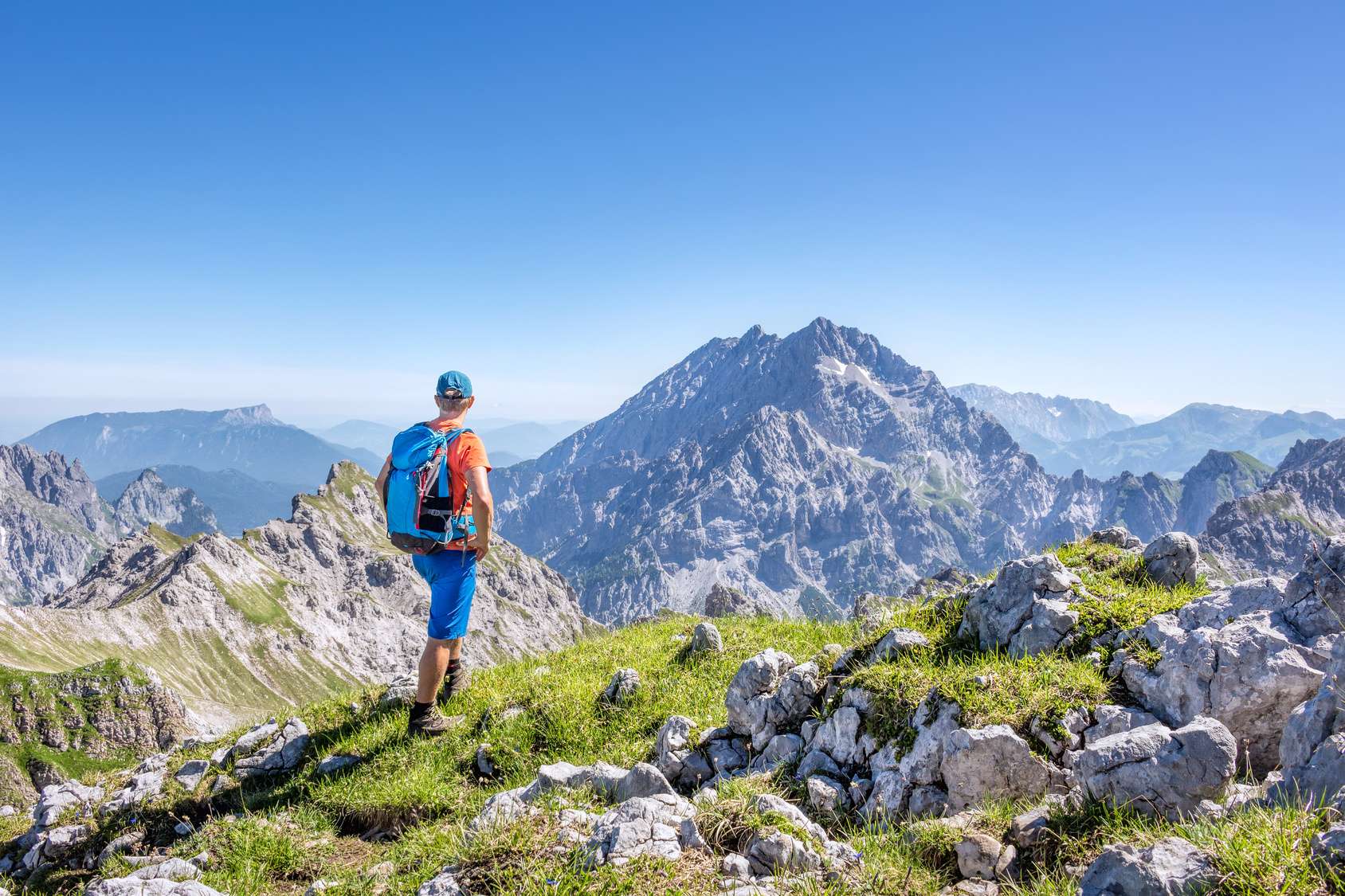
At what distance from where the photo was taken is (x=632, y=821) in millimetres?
5656

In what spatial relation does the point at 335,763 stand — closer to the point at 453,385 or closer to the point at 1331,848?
the point at 453,385

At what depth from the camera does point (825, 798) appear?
22.5 feet

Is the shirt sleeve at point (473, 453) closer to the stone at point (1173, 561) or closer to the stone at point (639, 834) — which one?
the stone at point (639, 834)

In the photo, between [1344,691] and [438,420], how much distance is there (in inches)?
423

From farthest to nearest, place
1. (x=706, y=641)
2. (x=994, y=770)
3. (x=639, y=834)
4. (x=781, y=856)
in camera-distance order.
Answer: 1. (x=706, y=641)
2. (x=994, y=770)
3. (x=639, y=834)
4. (x=781, y=856)

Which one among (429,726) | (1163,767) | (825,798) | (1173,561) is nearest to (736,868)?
(825,798)

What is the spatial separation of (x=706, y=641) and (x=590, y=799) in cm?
530

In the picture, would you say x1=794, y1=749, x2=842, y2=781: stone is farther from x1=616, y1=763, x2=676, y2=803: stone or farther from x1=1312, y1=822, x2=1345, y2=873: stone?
x1=1312, y1=822, x2=1345, y2=873: stone

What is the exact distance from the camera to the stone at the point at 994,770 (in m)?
6.28

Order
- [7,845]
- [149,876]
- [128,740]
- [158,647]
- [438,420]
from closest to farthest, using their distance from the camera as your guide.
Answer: [149,876] → [7,845] → [438,420] → [128,740] → [158,647]

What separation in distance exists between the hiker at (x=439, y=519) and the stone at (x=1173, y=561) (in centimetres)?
951

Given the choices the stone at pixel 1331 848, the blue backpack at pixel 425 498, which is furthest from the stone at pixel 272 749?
the stone at pixel 1331 848

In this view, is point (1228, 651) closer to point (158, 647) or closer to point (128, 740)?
point (128, 740)

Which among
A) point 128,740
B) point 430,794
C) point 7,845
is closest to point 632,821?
point 430,794
